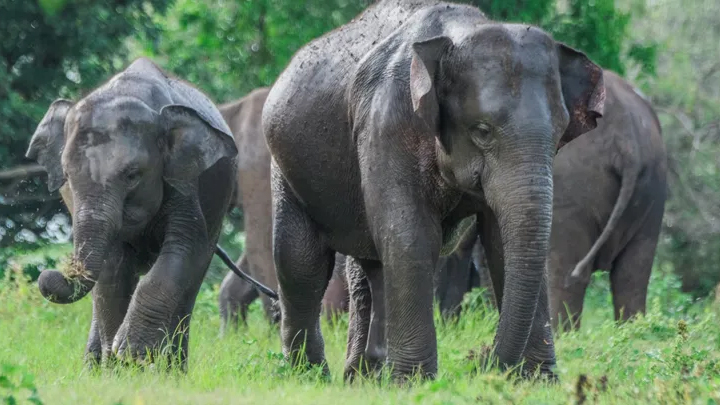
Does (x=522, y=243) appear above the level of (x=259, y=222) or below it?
above

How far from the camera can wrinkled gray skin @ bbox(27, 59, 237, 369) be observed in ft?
29.7

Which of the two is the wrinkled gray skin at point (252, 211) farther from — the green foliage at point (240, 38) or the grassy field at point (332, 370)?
the green foliage at point (240, 38)

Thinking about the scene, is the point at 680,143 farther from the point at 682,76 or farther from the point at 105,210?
the point at 105,210

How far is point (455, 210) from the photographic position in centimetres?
862

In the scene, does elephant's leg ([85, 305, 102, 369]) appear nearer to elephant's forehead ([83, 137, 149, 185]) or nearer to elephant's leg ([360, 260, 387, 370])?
elephant's forehead ([83, 137, 149, 185])

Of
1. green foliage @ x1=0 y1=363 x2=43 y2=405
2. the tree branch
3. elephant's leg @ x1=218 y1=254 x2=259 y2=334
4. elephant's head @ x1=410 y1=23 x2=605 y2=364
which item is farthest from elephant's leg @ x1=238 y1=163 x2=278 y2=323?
green foliage @ x1=0 y1=363 x2=43 y2=405

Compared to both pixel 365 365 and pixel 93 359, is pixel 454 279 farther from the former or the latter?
pixel 93 359

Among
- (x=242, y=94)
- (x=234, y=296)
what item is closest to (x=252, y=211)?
(x=234, y=296)

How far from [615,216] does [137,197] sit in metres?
3.90

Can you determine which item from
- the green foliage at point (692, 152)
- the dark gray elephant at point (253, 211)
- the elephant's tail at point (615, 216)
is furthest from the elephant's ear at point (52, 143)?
the green foliage at point (692, 152)

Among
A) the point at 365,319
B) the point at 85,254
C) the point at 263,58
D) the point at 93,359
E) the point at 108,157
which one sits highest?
the point at 263,58

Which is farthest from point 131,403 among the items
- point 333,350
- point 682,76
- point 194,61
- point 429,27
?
point 682,76

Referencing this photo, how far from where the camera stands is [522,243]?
25.5ft

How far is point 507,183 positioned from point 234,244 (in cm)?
1082
